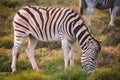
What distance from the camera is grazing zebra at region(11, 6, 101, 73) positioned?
11149 mm

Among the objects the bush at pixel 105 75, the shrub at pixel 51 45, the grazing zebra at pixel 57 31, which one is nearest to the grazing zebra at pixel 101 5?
the shrub at pixel 51 45

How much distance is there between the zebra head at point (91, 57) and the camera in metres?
11.0

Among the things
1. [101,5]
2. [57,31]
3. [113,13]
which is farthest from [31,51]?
[113,13]

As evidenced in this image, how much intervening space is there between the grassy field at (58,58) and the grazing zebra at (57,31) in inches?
15.6

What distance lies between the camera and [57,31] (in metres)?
12.1

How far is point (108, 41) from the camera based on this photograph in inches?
575

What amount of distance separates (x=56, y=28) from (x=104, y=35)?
370 cm

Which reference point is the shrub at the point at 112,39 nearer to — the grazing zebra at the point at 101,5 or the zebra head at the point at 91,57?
the grazing zebra at the point at 101,5

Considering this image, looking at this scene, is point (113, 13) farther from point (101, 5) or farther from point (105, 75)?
point (105, 75)

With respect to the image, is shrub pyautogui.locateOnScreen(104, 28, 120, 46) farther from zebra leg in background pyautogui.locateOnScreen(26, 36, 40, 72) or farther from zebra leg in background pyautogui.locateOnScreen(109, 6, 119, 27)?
zebra leg in background pyautogui.locateOnScreen(26, 36, 40, 72)

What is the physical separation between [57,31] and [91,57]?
1543 mm

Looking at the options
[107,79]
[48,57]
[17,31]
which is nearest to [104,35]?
[48,57]

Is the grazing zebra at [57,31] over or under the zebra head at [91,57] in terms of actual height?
over

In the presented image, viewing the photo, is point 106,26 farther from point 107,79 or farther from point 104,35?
point 107,79
